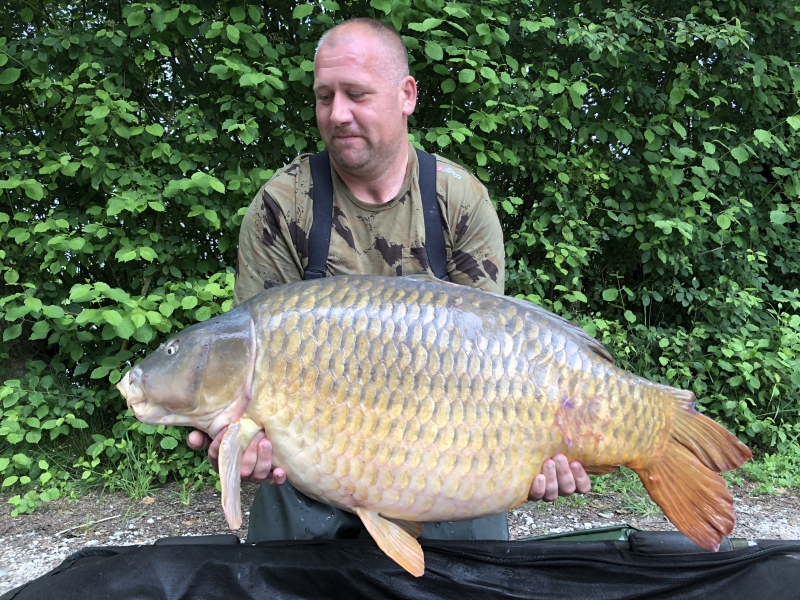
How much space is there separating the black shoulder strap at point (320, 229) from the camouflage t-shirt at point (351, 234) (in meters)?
0.02

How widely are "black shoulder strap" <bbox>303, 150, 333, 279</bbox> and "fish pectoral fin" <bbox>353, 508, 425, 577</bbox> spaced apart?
59 centimetres

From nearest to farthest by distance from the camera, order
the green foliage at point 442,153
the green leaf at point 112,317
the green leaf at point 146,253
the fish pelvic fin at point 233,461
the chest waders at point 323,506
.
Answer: the fish pelvic fin at point 233,461 < the chest waders at point 323,506 < the green leaf at point 112,317 < the green leaf at point 146,253 < the green foliage at point 442,153

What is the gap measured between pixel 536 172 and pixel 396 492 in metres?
2.13

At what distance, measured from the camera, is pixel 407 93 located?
1.48 m

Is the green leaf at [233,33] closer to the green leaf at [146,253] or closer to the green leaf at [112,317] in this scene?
the green leaf at [146,253]

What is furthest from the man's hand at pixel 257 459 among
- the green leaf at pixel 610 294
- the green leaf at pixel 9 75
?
the green leaf at pixel 610 294

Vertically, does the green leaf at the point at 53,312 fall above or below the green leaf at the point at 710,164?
below

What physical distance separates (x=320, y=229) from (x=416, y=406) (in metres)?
0.60

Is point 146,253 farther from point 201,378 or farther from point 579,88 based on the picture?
point 579,88

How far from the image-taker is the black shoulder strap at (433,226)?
1.47 meters

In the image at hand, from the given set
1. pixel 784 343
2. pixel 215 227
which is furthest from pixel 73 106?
pixel 784 343

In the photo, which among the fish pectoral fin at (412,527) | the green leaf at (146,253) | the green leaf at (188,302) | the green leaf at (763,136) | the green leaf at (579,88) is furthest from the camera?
the green leaf at (763,136)

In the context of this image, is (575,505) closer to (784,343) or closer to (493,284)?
(493,284)

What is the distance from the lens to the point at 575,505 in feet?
7.08
